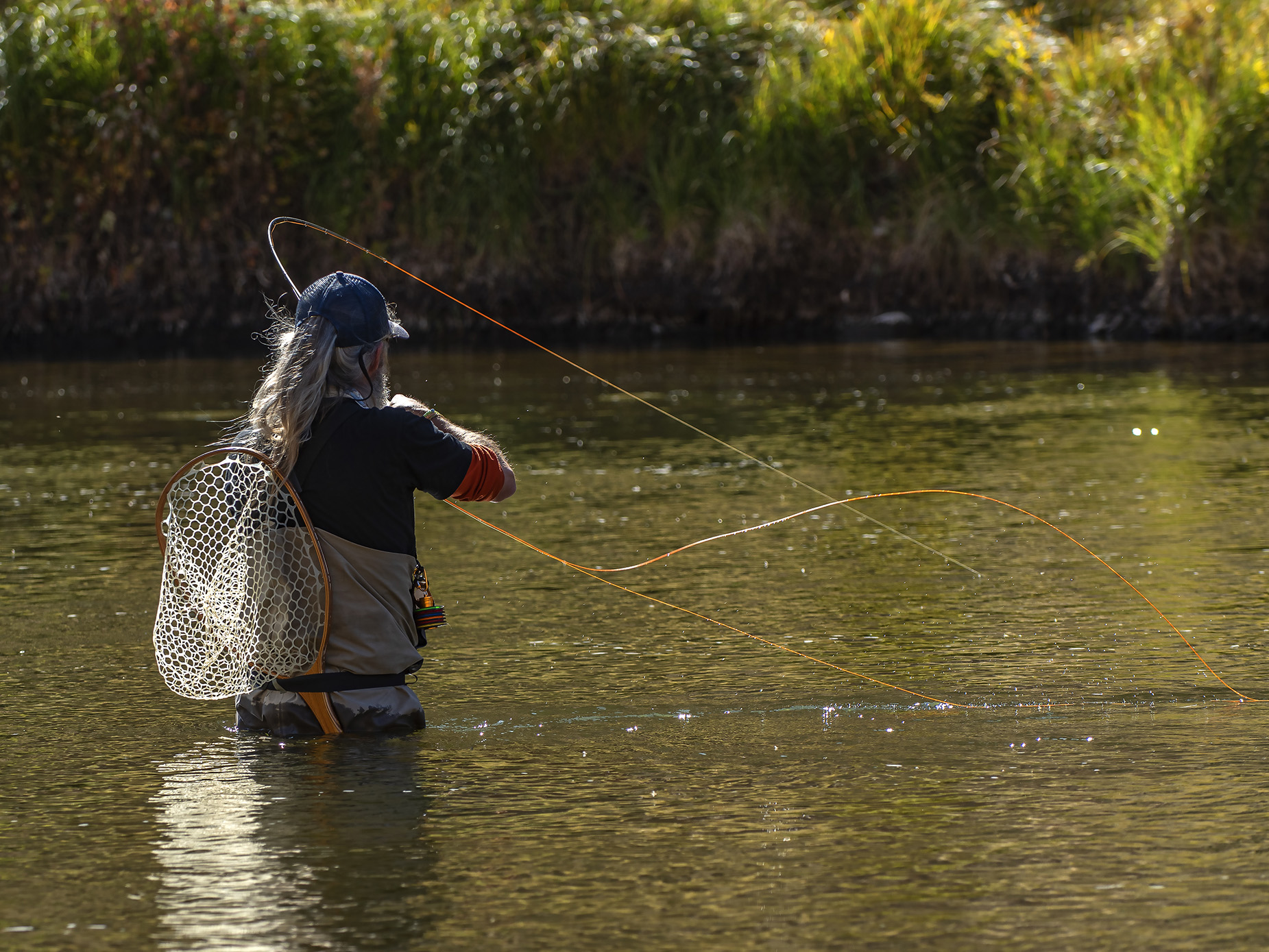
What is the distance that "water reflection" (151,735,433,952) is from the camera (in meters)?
3.92

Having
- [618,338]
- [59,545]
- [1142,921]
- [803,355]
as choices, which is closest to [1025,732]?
[1142,921]

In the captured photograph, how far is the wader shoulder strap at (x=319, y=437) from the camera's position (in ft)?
17.1

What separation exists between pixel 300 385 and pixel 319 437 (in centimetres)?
14

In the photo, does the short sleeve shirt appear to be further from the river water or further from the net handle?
the river water

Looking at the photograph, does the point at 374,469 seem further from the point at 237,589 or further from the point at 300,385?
the point at 237,589

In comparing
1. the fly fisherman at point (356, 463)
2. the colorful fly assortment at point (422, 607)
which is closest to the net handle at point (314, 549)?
the fly fisherman at point (356, 463)

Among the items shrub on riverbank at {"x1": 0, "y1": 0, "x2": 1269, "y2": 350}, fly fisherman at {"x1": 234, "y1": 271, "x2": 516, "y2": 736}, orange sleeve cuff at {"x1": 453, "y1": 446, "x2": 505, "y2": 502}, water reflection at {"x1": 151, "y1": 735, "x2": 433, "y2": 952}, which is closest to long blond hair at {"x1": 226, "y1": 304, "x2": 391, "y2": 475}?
fly fisherman at {"x1": 234, "y1": 271, "x2": 516, "y2": 736}

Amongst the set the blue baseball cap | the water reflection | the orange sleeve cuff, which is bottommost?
the water reflection

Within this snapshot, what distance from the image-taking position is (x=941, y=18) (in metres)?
19.9

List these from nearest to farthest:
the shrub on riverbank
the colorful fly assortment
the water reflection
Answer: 1. the water reflection
2. the colorful fly assortment
3. the shrub on riverbank

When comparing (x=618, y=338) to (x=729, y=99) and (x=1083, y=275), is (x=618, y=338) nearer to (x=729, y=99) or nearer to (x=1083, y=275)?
(x=729, y=99)

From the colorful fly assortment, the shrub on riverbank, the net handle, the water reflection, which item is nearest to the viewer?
the water reflection

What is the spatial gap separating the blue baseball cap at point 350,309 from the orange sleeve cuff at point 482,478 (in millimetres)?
363

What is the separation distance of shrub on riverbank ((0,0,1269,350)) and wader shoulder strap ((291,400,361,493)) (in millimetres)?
14335
